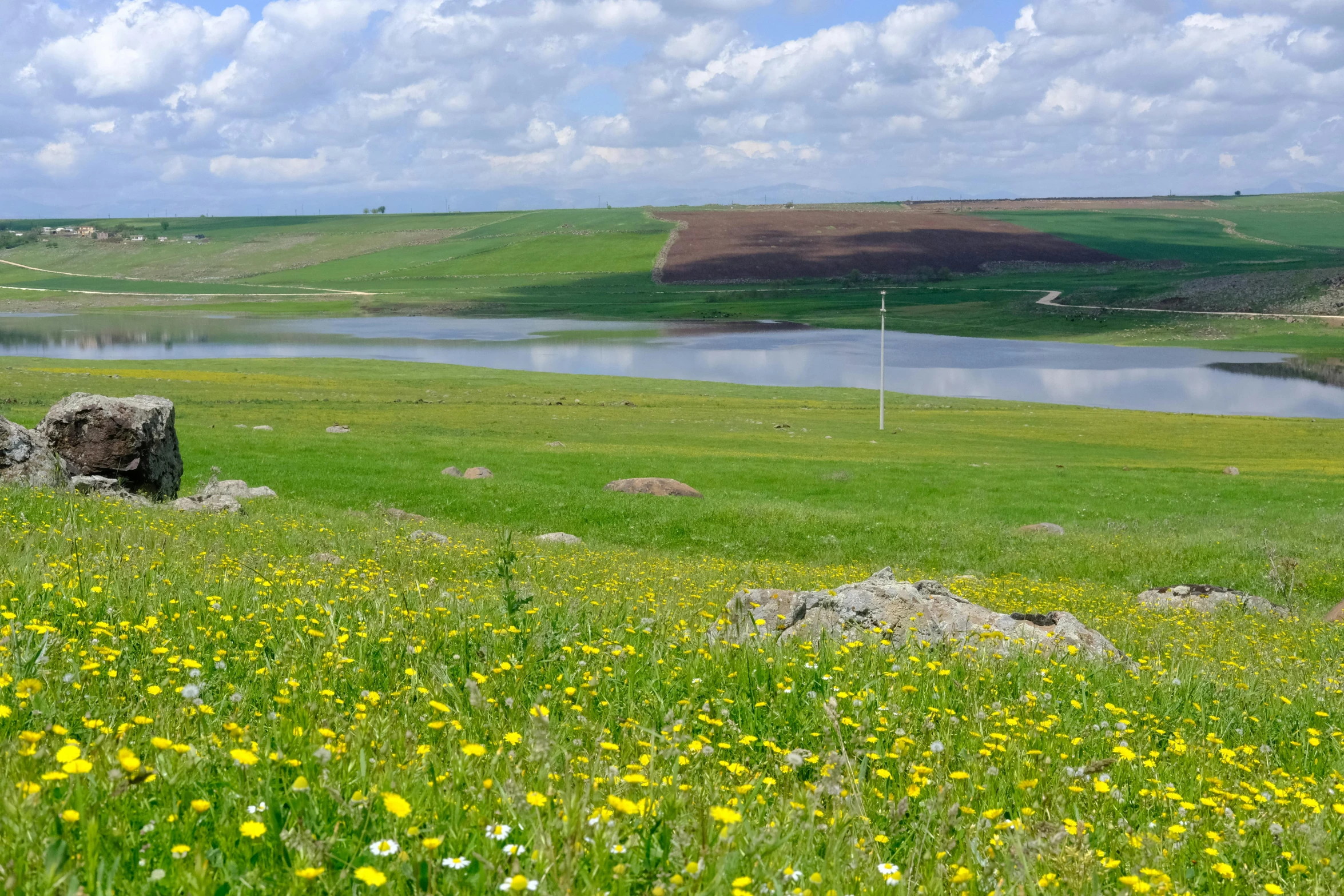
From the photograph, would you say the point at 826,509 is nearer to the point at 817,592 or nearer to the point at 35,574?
the point at 817,592

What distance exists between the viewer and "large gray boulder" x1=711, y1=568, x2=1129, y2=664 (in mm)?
9812

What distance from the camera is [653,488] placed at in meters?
36.0

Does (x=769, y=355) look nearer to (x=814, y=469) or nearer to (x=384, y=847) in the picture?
(x=814, y=469)

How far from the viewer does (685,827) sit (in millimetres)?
3977

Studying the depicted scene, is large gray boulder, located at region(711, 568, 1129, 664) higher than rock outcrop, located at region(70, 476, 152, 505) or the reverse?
higher

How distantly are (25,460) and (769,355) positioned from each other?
94257mm

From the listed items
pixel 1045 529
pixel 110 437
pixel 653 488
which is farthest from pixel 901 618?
pixel 653 488

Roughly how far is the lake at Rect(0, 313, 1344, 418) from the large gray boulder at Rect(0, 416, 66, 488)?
71.5m

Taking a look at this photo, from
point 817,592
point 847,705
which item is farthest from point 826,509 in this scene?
point 847,705

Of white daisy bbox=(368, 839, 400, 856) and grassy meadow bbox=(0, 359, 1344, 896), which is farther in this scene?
grassy meadow bbox=(0, 359, 1344, 896)

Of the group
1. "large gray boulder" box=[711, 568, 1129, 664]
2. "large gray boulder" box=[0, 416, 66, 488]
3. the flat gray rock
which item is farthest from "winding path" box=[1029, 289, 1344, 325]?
"large gray boulder" box=[711, 568, 1129, 664]

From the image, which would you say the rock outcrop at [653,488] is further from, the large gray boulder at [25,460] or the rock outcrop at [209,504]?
the large gray boulder at [25,460]

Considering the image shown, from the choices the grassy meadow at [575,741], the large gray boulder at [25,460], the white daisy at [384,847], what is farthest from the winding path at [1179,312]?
the white daisy at [384,847]

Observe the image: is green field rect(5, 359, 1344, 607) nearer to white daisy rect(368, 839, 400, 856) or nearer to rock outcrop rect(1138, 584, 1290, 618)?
rock outcrop rect(1138, 584, 1290, 618)
